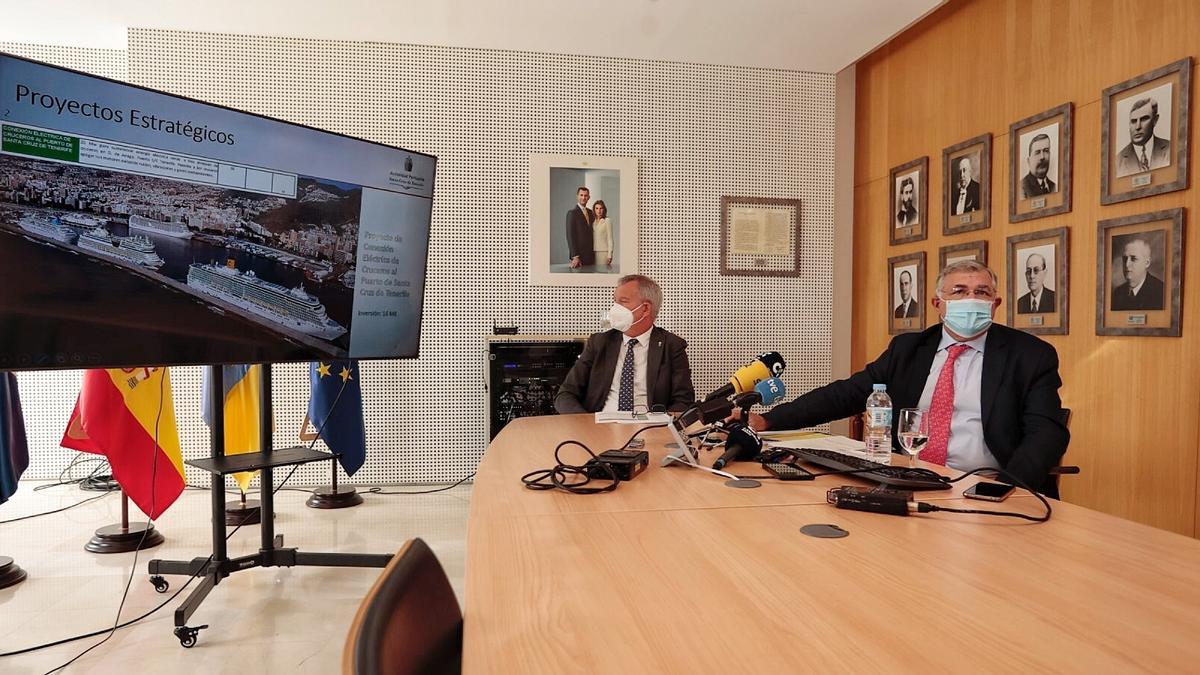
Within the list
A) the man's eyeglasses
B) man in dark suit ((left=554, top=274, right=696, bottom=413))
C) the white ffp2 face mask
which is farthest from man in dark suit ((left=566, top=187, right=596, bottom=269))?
the man's eyeglasses

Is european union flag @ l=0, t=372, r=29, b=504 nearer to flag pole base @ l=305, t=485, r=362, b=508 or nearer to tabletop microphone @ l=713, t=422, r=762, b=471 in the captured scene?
flag pole base @ l=305, t=485, r=362, b=508

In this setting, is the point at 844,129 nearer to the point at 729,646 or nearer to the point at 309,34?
the point at 309,34

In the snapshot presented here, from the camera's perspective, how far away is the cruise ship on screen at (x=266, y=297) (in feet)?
7.49

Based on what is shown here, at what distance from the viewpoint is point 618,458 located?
181 cm

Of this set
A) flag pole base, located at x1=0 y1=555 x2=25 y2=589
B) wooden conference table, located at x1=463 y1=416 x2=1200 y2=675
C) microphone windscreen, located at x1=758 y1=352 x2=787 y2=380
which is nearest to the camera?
wooden conference table, located at x1=463 y1=416 x2=1200 y2=675

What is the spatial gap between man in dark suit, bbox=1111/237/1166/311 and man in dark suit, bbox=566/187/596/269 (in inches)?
127

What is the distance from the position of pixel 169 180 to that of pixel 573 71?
3.59 m

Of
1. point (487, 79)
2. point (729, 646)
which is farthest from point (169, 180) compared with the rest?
point (487, 79)

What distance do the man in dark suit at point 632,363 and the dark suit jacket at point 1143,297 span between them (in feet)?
7.25

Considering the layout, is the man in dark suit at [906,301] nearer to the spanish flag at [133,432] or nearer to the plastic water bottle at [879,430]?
the plastic water bottle at [879,430]

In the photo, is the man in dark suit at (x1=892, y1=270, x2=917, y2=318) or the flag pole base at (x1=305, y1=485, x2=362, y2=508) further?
the man in dark suit at (x1=892, y1=270, x2=917, y2=318)

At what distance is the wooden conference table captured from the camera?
765 millimetres

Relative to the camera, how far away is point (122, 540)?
348 centimetres

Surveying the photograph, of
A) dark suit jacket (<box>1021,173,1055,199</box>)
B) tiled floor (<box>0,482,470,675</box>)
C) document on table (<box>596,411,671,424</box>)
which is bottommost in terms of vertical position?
tiled floor (<box>0,482,470,675</box>)
